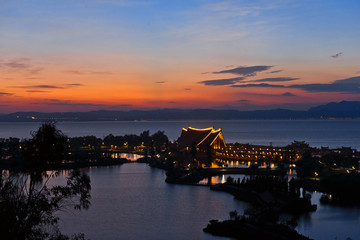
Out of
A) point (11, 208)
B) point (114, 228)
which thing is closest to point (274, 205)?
point (114, 228)

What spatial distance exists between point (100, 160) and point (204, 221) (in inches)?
2193

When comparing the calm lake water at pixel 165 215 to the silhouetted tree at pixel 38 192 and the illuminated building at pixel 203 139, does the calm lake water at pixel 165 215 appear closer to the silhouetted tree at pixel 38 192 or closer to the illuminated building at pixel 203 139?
the silhouetted tree at pixel 38 192

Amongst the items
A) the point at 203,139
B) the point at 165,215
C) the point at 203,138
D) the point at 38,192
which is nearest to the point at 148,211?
the point at 165,215

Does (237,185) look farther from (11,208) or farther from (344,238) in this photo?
(11,208)

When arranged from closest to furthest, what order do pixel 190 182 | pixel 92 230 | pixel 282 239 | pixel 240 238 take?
pixel 282 239 → pixel 240 238 → pixel 92 230 → pixel 190 182

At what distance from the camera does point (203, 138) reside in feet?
335

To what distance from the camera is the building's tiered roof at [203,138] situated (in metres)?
99.4

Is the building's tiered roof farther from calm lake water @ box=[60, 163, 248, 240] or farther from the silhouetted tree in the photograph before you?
the silhouetted tree

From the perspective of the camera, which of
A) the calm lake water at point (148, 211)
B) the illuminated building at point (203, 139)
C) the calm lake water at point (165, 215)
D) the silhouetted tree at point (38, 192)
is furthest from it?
the illuminated building at point (203, 139)

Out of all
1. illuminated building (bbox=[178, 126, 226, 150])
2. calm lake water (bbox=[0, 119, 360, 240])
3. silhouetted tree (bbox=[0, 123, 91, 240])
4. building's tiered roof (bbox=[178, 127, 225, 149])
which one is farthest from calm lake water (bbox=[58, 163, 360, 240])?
A: building's tiered roof (bbox=[178, 127, 225, 149])

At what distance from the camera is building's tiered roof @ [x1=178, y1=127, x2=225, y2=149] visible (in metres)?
99.4

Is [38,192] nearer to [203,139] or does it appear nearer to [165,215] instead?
[165,215]

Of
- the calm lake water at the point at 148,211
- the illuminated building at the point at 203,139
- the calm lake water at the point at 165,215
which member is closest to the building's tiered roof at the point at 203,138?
the illuminated building at the point at 203,139

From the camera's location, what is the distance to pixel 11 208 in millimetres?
13133
